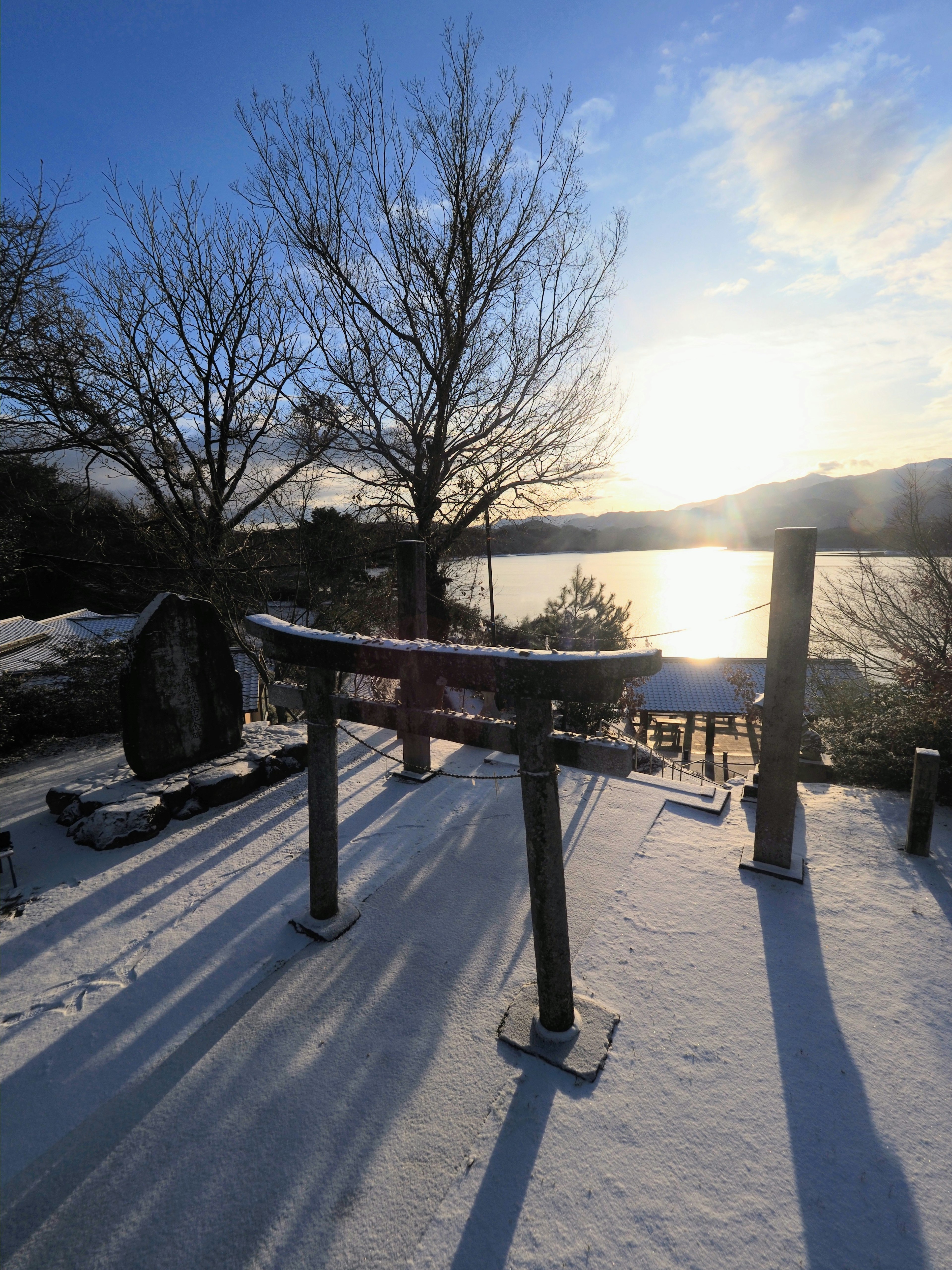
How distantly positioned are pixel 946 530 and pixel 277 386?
17.7 metres

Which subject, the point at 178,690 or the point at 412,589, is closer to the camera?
the point at 178,690

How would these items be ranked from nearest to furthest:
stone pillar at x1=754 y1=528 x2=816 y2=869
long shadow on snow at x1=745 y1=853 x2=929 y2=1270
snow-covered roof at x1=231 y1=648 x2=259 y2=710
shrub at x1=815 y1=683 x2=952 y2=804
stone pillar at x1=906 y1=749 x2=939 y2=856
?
long shadow on snow at x1=745 y1=853 x2=929 y2=1270, stone pillar at x1=754 y1=528 x2=816 y2=869, stone pillar at x1=906 y1=749 x2=939 y2=856, shrub at x1=815 y1=683 x2=952 y2=804, snow-covered roof at x1=231 y1=648 x2=259 y2=710

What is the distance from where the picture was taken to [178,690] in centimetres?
623

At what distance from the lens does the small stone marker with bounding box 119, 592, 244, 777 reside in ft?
19.3

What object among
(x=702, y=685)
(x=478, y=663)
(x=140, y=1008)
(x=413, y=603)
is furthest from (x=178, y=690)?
(x=702, y=685)

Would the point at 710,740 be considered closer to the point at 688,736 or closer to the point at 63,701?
the point at 688,736

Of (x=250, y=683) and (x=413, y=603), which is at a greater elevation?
(x=413, y=603)

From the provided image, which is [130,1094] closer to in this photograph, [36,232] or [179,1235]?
[179,1235]

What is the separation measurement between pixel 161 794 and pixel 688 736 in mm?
20110

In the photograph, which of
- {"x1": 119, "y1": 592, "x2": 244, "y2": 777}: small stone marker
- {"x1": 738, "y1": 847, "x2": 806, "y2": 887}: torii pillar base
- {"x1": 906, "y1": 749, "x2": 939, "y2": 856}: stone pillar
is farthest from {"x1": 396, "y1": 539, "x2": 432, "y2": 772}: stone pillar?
{"x1": 906, "y1": 749, "x2": 939, "y2": 856}: stone pillar

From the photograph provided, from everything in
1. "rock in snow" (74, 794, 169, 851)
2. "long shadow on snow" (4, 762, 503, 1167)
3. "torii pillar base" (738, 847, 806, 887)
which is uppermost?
"rock in snow" (74, 794, 169, 851)

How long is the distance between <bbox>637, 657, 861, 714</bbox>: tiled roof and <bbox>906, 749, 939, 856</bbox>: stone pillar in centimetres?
1522

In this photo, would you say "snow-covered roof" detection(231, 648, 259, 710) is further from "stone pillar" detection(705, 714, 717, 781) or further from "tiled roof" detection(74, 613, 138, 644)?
"stone pillar" detection(705, 714, 717, 781)

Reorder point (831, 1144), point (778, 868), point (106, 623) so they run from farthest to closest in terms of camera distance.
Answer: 1. point (106, 623)
2. point (778, 868)
3. point (831, 1144)
